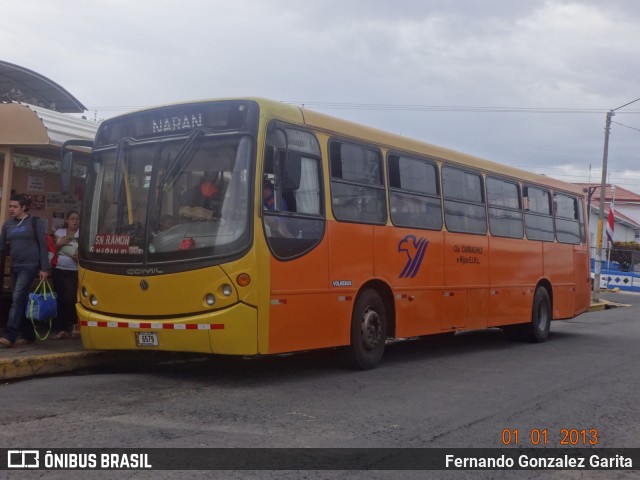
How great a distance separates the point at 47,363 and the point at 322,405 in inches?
135

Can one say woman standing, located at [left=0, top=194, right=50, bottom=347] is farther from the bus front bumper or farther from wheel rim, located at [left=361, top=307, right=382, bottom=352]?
wheel rim, located at [left=361, top=307, right=382, bottom=352]

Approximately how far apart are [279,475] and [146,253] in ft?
13.0

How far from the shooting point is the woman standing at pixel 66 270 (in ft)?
34.4

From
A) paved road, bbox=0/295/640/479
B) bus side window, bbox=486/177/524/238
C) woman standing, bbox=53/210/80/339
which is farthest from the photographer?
bus side window, bbox=486/177/524/238

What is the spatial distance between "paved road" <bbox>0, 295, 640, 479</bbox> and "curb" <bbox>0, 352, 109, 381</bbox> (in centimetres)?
23

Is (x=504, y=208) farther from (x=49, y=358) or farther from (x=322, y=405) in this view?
(x=49, y=358)

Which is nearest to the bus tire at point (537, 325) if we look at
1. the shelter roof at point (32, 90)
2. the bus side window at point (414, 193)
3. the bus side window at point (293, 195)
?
the bus side window at point (414, 193)

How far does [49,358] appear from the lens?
888cm

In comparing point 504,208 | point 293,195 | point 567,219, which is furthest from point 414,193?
point 567,219

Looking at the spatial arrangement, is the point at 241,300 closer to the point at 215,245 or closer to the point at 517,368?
the point at 215,245

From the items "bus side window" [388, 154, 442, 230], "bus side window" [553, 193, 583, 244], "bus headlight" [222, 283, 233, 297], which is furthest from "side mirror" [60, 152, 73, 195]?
"bus side window" [553, 193, 583, 244]

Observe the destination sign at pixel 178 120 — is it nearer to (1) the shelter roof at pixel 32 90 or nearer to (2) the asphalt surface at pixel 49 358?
(2) the asphalt surface at pixel 49 358
